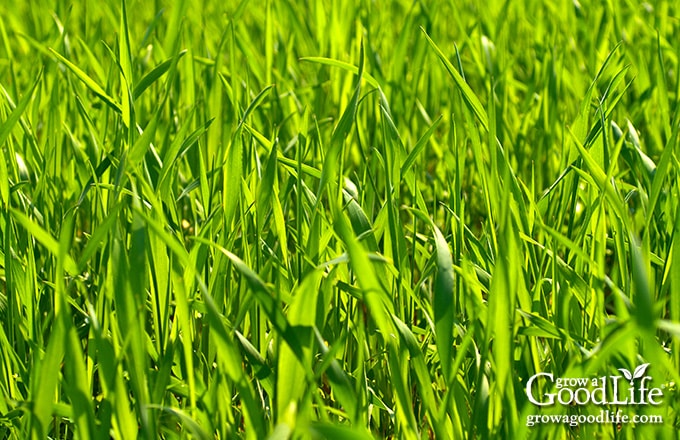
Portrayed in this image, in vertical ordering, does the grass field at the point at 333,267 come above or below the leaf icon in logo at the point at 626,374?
above

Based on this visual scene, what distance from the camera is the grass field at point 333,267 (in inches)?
29.3

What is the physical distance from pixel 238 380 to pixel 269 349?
10.8 inches

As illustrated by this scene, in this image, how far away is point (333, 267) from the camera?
0.92 meters

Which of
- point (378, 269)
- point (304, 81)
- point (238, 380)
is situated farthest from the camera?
point (304, 81)

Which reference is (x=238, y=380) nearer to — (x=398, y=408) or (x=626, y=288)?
(x=398, y=408)

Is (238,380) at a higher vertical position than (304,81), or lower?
lower

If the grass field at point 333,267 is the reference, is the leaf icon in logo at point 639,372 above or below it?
below

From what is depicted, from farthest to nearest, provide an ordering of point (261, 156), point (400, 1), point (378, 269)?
point (400, 1) → point (261, 156) → point (378, 269)

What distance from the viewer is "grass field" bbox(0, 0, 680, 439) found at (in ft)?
2.44

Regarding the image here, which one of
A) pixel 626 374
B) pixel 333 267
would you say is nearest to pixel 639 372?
pixel 626 374

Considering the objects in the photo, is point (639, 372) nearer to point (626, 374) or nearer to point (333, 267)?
point (626, 374)

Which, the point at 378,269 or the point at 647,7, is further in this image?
the point at 647,7

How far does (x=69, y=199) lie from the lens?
135cm

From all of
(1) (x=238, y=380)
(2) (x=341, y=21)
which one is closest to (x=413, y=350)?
(1) (x=238, y=380)
